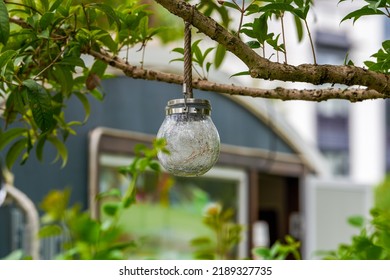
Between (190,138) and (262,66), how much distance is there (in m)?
0.21

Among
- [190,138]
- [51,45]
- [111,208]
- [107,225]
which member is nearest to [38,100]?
[51,45]

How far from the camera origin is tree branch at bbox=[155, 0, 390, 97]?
150cm

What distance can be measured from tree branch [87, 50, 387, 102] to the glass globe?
0.61 ft

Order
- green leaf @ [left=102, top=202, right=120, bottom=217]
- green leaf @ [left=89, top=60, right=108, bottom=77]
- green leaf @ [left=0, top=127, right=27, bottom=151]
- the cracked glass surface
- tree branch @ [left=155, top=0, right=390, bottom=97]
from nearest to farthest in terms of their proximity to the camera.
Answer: tree branch @ [left=155, top=0, right=390, bottom=97]
the cracked glass surface
green leaf @ [left=89, top=60, right=108, bottom=77]
green leaf @ [left=0, top=127, right=27, bottom=151]
green leaf @ [left=102, top=202, right=120, bottom=217]

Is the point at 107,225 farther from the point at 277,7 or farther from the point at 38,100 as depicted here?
the point at 277,7

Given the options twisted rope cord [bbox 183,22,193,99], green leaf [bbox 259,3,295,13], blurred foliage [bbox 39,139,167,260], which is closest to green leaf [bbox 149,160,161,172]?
blurred foliage [bbox 39,139,167,260]

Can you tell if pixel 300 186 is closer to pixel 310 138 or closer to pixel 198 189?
pixel 198 189

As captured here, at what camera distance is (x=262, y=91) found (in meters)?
1.78

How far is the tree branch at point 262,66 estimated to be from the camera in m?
1.50

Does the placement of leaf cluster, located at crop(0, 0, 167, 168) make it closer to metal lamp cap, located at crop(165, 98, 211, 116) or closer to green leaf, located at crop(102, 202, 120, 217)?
metal lamp cap, located at crop(165, 98, 211, 116)

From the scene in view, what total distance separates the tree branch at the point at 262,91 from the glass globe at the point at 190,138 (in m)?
0.19

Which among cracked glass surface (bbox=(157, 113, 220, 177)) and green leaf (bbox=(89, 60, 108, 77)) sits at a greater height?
green leaf (bbox=(89, 60, 108, 77))

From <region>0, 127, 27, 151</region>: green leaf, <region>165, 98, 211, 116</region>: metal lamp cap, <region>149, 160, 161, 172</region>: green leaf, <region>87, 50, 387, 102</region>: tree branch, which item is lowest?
<region>149, 160, 161, 172</region>: green leaf
